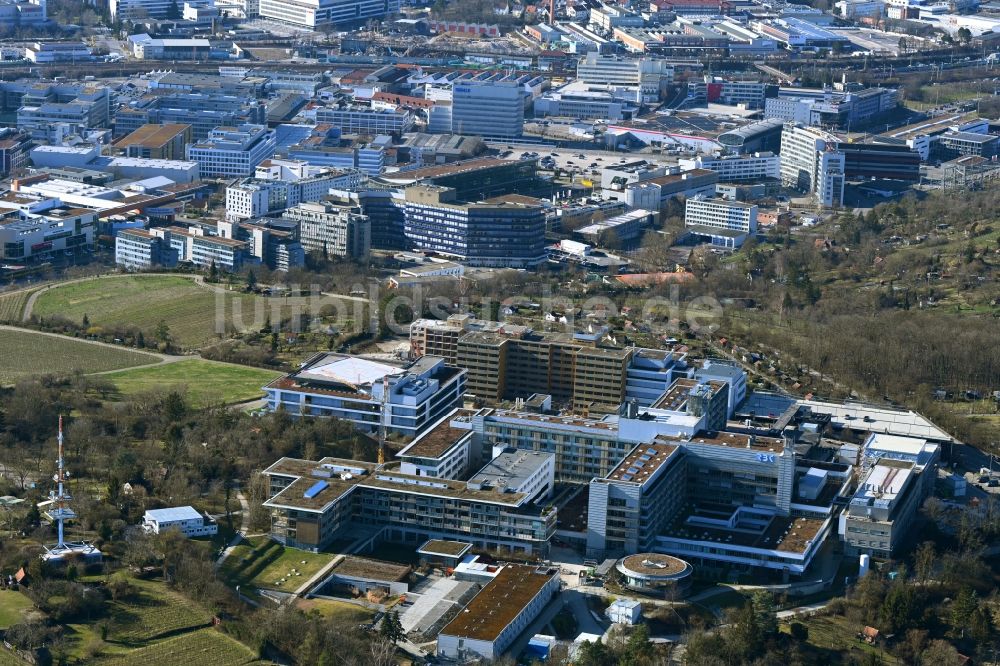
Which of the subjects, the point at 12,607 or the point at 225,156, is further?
the point at 225,156

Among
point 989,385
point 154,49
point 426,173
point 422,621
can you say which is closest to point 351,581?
point 422,621

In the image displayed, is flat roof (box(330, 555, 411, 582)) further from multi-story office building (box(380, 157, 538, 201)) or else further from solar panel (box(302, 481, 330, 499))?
multi-story office building (box(380, 157, 538, 201))

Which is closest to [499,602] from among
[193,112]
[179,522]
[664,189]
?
[179,522]

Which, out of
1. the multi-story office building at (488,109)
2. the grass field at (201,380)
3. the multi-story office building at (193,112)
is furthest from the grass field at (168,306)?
the multi-story office building at (488,109)

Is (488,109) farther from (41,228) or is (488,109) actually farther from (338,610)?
(338,610)

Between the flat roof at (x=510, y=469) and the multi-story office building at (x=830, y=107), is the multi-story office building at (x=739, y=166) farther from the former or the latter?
the flat roof at (x=510, y=469)

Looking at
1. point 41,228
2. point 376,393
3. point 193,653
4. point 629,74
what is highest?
point 629,74
